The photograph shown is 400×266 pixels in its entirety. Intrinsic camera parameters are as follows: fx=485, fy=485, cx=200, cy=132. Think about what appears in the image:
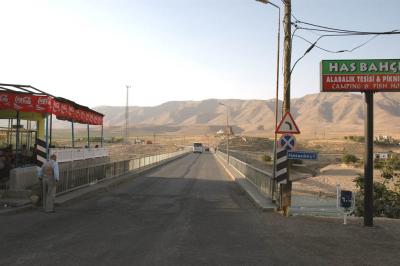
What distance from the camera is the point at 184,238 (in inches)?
396

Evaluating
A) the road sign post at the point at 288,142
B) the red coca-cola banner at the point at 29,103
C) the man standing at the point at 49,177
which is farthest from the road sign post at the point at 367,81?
the red coca-cola banner at the point at 29,103

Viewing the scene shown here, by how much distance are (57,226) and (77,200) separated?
18.9 feet

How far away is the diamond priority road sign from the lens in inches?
480

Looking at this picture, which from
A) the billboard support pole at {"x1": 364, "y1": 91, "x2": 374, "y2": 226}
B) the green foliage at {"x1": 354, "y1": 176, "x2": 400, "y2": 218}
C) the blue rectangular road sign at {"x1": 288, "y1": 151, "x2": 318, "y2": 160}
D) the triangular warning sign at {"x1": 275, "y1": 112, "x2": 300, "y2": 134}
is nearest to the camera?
the billboard support pole at {"x1": 364, "y1": 91, "x2": 374, "y2": 226}

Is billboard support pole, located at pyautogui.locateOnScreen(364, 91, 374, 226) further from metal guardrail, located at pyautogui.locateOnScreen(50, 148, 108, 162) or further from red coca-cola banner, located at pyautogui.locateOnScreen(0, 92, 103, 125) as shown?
red coca-cola banner, located at pyautogui.locateOnScreen(0, 92, 103, 125)

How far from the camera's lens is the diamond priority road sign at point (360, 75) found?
12.2 meters

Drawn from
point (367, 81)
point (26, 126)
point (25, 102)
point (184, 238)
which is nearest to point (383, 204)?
point (367, 81)

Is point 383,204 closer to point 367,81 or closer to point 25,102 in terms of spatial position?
point 367,81

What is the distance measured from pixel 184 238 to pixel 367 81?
20.4 ft

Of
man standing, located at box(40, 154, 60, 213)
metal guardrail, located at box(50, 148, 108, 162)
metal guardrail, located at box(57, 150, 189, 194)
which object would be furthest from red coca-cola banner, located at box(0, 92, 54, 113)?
man standing, located at box(40, 154, 60, 213)

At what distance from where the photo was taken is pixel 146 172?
3638 cm

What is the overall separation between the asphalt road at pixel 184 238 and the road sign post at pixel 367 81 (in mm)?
1140

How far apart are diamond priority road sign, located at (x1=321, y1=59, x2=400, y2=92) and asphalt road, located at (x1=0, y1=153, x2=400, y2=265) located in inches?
138

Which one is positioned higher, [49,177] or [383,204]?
[49,177]
